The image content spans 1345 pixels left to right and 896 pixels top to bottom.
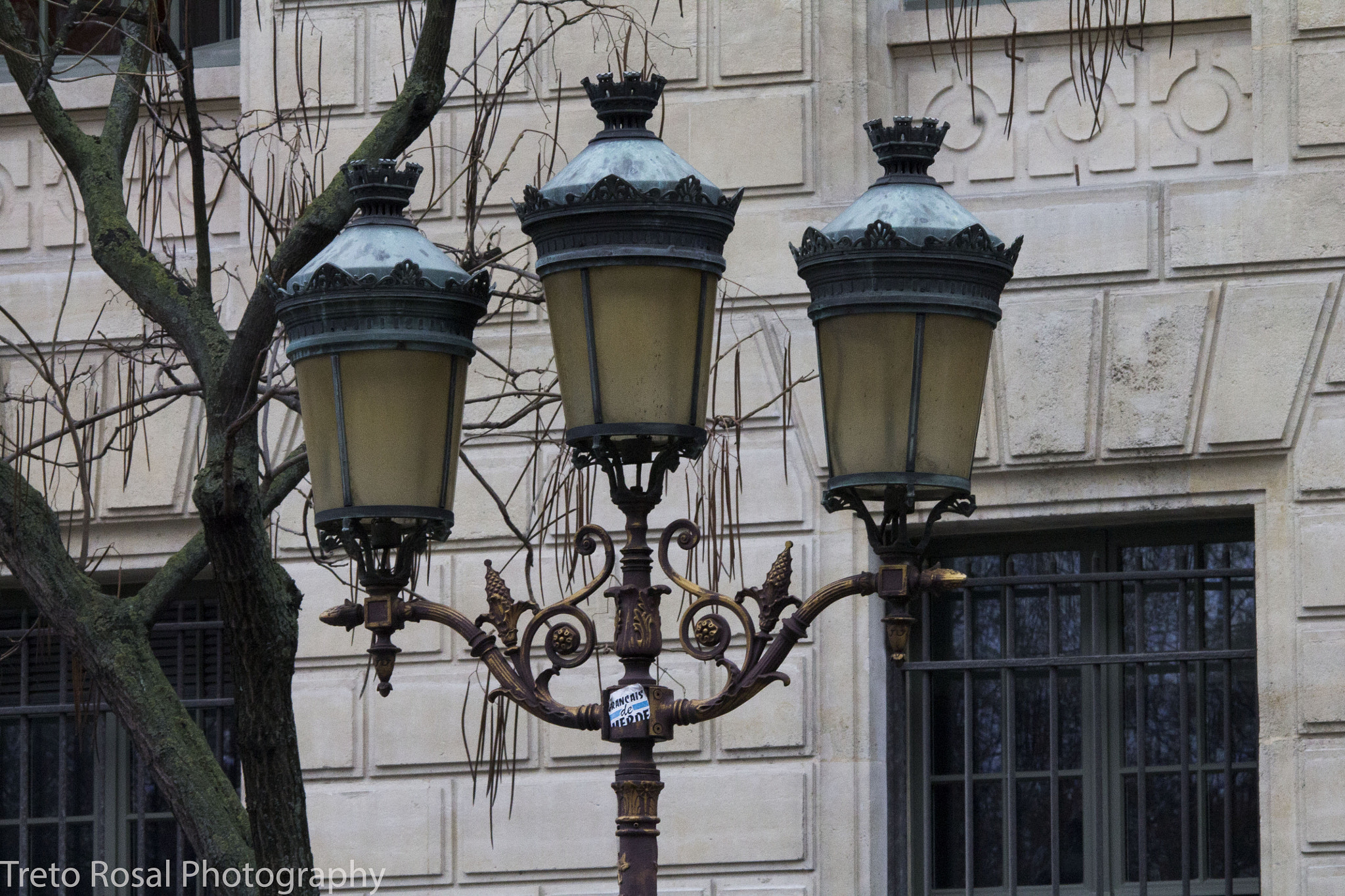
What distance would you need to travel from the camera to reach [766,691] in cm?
918

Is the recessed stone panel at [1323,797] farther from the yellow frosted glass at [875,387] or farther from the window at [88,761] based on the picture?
the window at [88,761]

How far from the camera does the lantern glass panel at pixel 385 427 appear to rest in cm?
525

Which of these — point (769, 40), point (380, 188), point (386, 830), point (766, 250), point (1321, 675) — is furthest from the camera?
point (769, 40)

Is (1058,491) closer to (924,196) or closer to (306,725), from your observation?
(306,725)

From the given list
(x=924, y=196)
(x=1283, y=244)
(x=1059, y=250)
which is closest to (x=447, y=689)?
(x=1059, y=250)

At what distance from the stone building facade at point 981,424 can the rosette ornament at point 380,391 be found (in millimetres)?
3773

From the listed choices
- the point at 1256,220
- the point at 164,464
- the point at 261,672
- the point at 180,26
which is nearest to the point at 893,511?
the point at 261,672

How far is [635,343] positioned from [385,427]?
0.67 metres

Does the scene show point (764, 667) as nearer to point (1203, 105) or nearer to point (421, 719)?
point (421, 719)

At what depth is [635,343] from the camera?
499 cm

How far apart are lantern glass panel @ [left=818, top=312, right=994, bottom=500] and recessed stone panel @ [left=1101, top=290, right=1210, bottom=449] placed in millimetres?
4162

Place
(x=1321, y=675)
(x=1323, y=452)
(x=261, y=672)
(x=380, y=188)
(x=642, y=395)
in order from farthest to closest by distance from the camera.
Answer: (x=1323, y=452) < (x=1321, y=675) < (x=261, y=672) < (x=380, y=188) < (x=642, y=395)

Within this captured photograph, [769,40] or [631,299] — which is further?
[769,40]

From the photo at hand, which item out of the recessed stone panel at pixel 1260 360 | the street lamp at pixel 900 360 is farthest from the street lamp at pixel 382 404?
the recessed stone panel at pixel 1260 360
